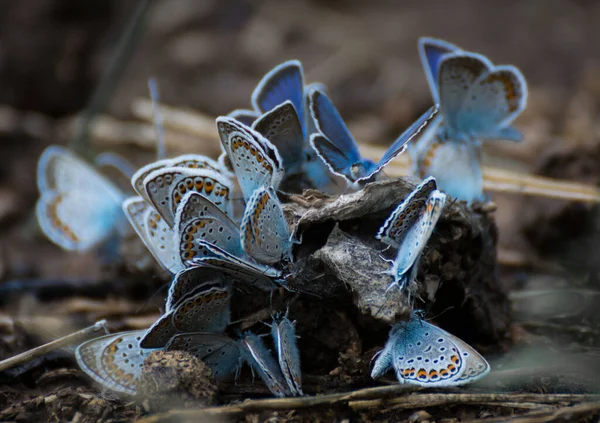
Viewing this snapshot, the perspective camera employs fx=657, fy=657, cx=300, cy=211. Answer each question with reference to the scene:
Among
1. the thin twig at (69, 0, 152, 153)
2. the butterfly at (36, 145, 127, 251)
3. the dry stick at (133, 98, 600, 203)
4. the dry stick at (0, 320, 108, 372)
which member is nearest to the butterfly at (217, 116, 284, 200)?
→ the dry stick at (0, 320, 108, 372)

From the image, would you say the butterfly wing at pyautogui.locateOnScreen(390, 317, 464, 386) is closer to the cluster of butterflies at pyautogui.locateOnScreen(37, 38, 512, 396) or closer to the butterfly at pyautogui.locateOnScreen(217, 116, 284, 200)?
the cluster of butterflies at pyautogui.locateOnScreen(37, 38, 512, 396)

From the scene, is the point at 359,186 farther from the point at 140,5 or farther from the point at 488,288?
the point at 140,5

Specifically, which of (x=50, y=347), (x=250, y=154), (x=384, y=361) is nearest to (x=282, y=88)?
(x=250, y=154)

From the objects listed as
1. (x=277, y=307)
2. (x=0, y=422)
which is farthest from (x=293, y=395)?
(x=0, y=422)

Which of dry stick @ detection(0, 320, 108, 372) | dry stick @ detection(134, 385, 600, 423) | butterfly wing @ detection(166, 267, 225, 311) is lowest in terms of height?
dry stick @ detection(134, 385, 600, 423)

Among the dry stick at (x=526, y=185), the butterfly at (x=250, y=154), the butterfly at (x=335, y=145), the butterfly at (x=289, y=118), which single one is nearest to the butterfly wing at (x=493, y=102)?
the dry stick at (x=526, y=185)

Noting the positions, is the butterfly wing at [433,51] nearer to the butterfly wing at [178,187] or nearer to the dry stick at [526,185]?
the dry stick at [526,185]
